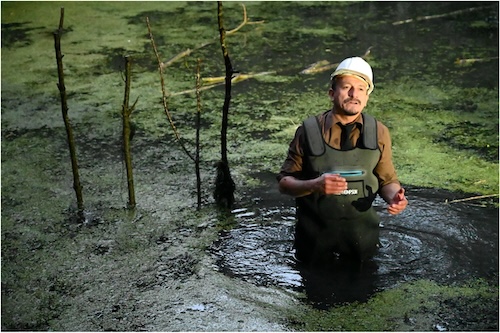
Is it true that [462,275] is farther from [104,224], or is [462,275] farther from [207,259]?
[104,224]

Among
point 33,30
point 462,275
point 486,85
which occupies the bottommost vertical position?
point 462,275

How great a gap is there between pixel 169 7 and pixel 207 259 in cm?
492

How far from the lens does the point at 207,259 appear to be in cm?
271

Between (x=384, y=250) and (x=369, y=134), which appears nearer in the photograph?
(x=369, y=134)

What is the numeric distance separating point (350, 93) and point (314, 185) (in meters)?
0.31

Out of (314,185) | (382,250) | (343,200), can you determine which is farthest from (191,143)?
(314,185)

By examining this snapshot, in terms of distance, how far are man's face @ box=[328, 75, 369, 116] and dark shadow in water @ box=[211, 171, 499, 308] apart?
61cm

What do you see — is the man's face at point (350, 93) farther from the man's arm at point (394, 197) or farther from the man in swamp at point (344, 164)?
the man's arm at point (394, 197)

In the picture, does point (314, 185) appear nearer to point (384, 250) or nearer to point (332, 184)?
point (332, 184)

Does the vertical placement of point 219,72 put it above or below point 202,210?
above

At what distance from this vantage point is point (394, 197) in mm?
2229

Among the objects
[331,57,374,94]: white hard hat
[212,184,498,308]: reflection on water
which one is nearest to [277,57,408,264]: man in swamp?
[331,57,374,94]: white hard hat

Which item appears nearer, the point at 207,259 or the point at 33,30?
the point at 207,259

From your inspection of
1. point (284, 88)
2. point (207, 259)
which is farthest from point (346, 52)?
point (207, 259)
